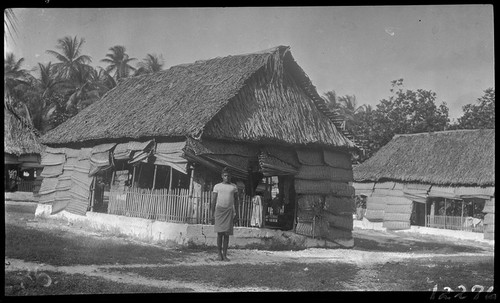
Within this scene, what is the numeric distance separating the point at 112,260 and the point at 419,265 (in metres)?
5.17

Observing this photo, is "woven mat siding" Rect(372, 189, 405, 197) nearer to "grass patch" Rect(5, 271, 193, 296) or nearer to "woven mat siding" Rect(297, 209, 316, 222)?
"woven mat siding" Rect(297, 209, 316, 222)

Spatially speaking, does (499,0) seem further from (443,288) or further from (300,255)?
(300,255)

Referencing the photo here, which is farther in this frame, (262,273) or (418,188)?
(418,188)

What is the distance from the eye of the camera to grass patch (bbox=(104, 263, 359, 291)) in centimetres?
838

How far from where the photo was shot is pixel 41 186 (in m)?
12.2

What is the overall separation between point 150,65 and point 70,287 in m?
4.56

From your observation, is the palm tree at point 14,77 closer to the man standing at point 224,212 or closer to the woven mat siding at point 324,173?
the man standing at point 224,212

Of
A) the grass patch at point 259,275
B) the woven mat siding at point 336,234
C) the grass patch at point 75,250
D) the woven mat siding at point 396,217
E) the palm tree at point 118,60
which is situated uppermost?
the palm tree at point 118,60

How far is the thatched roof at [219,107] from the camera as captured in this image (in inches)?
441

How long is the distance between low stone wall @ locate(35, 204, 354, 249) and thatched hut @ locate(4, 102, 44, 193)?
0.73 meters

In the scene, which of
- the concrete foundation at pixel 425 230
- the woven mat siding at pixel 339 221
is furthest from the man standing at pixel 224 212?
the concrete foundation at pixel 425 230

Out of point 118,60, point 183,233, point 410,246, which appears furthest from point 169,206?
point 410,246

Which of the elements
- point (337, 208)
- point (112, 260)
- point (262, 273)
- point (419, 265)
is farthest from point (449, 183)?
point (112, 260)

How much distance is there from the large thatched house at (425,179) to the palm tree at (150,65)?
6028 mm
